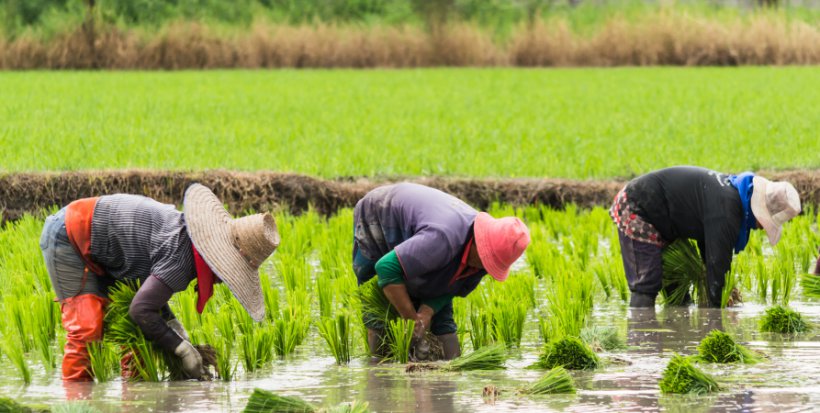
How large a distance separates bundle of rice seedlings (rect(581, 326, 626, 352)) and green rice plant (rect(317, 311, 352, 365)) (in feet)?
3.35

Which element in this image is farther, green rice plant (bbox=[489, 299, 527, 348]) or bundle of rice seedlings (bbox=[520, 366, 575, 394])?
green rice plant (bbox=[489, 299, 527, 348])

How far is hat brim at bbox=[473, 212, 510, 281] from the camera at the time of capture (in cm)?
505

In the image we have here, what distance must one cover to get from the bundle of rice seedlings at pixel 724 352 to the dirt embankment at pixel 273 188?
16.2 ft

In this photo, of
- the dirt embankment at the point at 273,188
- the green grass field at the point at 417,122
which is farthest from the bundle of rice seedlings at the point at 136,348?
the green grass field at the point at 417,122

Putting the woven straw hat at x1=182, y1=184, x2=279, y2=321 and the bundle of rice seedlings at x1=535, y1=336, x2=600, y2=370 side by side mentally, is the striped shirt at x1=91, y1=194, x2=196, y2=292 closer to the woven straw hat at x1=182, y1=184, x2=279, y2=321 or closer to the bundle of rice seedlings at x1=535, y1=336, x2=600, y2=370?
the woven straw hat at x1=182, y1=184, x2=279, y2=321

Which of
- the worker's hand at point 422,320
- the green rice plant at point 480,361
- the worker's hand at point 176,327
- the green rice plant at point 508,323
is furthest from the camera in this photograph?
the green rice plant at point 508,323

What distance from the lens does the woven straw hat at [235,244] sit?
4887mm

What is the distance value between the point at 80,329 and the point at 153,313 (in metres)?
0.35

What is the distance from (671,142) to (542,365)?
7.66 m

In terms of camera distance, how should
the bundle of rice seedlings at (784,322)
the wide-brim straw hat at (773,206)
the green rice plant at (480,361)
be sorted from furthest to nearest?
the wide-brim straw hat at (773,206) < the bundle of rice seedlings at (784,322) < the green rice plant at (480,361)

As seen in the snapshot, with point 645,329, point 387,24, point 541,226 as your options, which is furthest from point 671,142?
point 387,24

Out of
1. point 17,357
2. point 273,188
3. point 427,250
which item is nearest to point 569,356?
point 427,250

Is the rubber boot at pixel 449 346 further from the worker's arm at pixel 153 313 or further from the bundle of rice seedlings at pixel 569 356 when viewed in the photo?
the worker's arm at pixel 153 313

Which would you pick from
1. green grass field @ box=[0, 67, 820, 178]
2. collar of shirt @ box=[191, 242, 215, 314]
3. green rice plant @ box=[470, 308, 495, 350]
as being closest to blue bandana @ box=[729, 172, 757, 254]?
green rice plant @ box=[470, 308, 495, 350]
